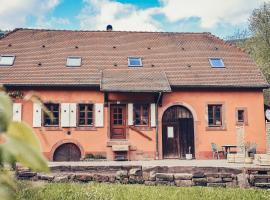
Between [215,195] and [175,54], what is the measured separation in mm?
15539

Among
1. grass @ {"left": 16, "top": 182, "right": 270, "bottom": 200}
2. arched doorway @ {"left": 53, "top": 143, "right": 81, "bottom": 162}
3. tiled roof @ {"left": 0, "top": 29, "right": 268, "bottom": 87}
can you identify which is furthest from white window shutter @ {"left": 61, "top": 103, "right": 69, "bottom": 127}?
grass @ {"left": 16, "top": 182, "right": 270, "bottom": 200}

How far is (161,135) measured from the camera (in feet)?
63.2

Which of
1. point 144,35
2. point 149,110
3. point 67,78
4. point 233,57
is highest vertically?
point 144,35

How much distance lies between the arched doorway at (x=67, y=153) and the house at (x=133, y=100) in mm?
51

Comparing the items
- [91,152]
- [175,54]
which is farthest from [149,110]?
→ [175,54]

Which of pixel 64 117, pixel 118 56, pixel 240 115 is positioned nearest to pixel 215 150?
pixel 240 115

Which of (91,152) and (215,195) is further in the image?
(91,152)

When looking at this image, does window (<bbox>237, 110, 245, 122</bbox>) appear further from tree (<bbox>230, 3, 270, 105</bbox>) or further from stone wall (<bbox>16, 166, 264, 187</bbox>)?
tree (<bbox>230, 3, 270, 105</bbox>)

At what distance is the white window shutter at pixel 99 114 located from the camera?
61.7 ft

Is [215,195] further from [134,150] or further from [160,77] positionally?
[160,77]

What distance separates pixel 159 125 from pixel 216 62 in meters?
5.84

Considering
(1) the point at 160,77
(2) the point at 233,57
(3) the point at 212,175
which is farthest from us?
(2) the point at 233,57

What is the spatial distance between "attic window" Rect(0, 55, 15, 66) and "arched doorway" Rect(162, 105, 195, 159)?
9222 mm

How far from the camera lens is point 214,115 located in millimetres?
19891
